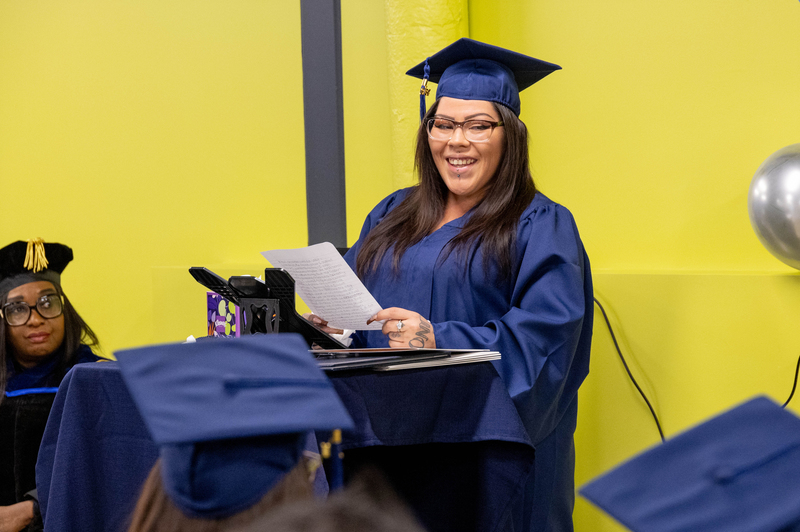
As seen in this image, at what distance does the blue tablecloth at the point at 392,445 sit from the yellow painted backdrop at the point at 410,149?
0.88m

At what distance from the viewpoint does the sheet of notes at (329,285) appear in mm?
1559

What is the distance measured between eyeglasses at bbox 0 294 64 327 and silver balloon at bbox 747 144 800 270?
218 centimetres

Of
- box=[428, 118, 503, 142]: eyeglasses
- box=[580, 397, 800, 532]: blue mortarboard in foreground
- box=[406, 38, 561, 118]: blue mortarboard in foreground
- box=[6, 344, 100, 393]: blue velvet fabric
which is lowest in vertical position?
box=[6, 344, 100, 393]: blue velvet fabric

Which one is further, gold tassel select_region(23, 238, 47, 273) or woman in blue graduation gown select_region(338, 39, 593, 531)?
gold tassel select_region(23, 238, 47, 273)

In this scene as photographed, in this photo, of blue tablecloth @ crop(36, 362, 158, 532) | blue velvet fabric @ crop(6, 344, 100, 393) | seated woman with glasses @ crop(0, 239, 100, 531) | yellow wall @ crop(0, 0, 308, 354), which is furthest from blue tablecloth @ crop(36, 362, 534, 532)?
yellow wall @ crop(0, 0, 308, 354)

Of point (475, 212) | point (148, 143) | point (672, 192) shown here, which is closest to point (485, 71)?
point (475, 212)

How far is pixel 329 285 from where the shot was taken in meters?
1.60

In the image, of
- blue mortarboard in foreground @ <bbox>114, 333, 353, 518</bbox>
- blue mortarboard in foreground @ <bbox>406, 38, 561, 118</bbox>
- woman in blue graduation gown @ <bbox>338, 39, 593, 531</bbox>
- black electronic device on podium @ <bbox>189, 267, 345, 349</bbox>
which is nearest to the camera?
blue mortarboard in foreground @ <bbox>114, 333, 353, 518</bbox>

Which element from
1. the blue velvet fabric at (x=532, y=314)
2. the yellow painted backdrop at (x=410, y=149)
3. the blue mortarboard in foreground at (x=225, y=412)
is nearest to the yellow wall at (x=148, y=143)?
the yellow painted backdrop at (x=410, y=149)

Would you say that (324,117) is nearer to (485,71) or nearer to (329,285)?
(485,71)

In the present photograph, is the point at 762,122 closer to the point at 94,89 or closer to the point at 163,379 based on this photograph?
the point at 163,379

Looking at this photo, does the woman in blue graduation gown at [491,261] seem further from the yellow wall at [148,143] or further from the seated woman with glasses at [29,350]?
the yellow wall at [148,143]

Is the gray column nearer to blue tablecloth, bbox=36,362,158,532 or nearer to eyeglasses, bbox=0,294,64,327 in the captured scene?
eyeglasses, bbox=0,294,64,327

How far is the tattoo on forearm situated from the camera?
1.63m
